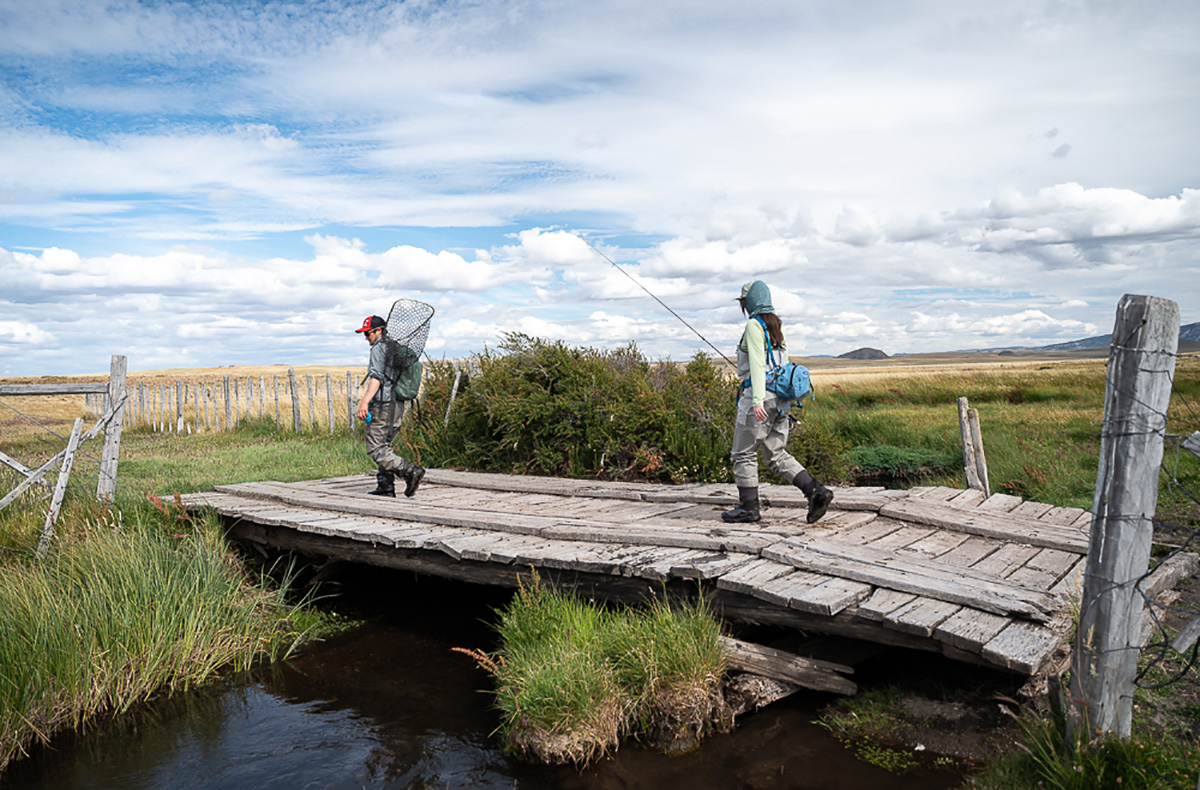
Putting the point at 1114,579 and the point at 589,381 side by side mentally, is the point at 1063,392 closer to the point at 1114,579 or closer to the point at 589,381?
the point at 589,381

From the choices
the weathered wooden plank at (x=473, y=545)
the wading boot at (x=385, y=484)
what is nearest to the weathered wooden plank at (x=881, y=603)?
the weathered wooden plank at (x=473, y=545)

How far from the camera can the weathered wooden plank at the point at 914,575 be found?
4883 millimetres

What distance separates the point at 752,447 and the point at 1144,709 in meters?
3.06

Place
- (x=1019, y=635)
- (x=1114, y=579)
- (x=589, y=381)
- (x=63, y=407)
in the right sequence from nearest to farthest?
1. (x=1114, y=579)
2. (x=1019, y=635)
3. (x=589, y=381)
4. (x=63, y=407)

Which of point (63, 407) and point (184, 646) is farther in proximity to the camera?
point (63, 407)

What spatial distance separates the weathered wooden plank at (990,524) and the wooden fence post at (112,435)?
826 cm

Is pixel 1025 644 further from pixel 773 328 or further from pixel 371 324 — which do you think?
pixel 371 324

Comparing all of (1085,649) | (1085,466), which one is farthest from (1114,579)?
(1085,466)

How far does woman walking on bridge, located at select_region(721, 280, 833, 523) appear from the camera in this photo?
622 cm

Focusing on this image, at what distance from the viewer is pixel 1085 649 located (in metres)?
3.70

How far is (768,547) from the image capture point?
596 cm

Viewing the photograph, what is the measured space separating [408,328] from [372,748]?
448 cm

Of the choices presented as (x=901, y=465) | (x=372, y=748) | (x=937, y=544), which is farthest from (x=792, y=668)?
(x=901, y=465)

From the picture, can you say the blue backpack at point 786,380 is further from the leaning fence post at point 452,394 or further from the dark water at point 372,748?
the leaning fence post at point 452,394
